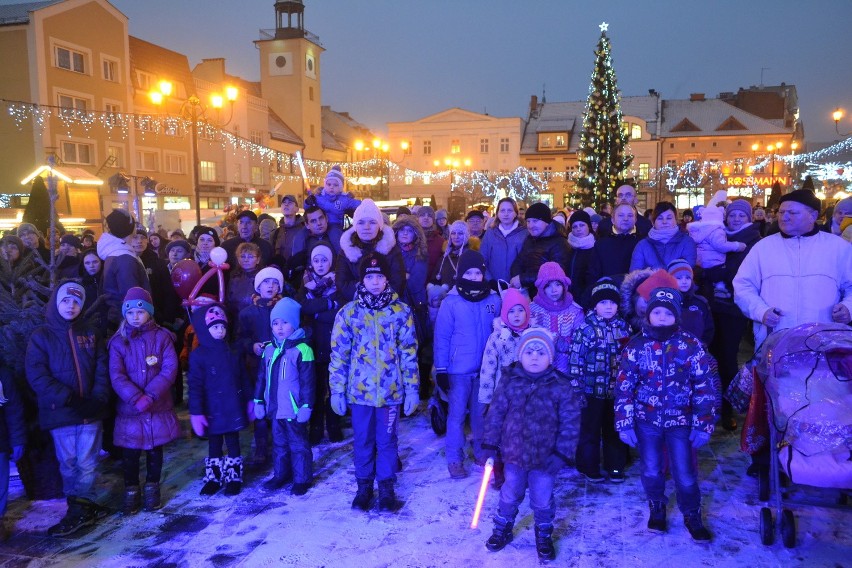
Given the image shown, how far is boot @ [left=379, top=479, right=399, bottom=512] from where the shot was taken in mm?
4578

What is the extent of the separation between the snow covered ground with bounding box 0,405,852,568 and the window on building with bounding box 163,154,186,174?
31.1m

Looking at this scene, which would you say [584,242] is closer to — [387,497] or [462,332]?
[462,332]

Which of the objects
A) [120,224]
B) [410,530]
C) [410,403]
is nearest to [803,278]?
[410,403]

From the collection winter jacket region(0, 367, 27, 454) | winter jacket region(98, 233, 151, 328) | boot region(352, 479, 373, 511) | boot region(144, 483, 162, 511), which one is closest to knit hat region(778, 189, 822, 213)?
boot region(352, 479, 373, 511)

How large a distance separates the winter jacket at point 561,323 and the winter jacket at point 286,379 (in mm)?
1912

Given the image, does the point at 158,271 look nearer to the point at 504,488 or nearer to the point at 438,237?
the point at 438,237

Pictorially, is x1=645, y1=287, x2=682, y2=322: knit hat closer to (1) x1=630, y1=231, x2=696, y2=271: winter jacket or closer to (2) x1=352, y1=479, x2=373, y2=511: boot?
(1) x1=630, y1=231, x2=696, y2=271: winter jacket

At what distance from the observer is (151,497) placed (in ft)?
15.3

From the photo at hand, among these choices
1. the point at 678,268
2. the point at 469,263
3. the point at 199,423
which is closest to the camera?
the point at 199,423

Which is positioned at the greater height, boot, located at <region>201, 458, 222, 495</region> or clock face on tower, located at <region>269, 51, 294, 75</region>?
clock face on tower, located at <region>269, 51, 294, 75</region>

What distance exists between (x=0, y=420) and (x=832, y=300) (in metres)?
5.99

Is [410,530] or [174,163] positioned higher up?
[174,163]

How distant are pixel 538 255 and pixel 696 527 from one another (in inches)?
120

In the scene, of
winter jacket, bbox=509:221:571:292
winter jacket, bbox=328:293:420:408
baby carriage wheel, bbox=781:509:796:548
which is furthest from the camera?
winter jacket, bbox=509:221:571:292
